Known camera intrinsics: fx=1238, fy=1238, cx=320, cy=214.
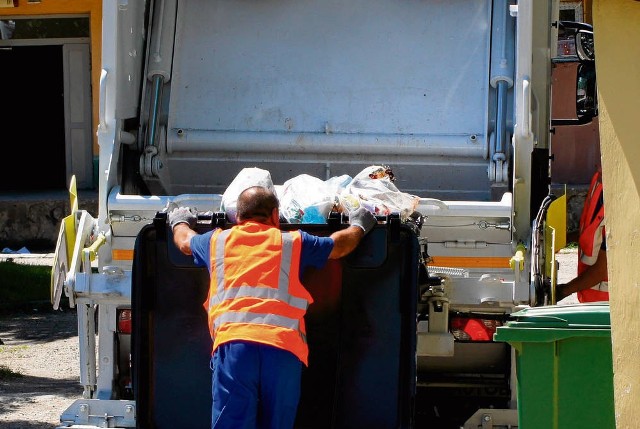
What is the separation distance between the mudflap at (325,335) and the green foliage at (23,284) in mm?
5978

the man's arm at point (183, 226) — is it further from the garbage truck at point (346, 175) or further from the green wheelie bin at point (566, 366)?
the green wheelie bin at point (566, 366)

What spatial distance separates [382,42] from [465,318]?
61.9 inches

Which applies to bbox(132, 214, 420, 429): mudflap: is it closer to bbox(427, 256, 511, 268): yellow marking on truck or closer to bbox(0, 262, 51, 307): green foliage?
bbox(427, 256, 511, 268): yellow marking on truck

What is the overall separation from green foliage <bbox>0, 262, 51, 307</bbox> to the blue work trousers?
6.44 meters

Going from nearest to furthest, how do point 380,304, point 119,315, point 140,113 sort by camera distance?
1. point 380,304
2. point 119,315
3. point 140,113

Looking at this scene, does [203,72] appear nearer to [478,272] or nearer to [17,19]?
[478,272]

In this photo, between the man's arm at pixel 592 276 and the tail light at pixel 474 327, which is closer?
the tail light at pixel 474 327

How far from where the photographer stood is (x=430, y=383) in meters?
5.27

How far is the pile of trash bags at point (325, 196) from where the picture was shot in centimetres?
465

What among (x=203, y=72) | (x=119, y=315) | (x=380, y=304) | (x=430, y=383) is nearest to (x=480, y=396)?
(x=430, y=383)

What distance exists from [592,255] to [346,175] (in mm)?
1550

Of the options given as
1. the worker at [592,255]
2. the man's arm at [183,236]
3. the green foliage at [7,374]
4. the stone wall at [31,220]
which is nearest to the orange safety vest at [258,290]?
the man's arm at [183,236]

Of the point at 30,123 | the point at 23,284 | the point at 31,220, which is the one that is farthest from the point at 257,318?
the point at 30,123

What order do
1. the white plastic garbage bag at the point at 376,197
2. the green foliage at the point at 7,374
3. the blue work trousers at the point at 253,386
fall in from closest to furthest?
the blue work trousers at the point at 253,386, the white plastic garbage bag at the point at 376,197, the green foliage at the point at 7,374
